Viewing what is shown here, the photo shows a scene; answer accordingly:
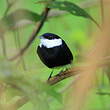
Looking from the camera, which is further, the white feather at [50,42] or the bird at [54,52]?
the white feather at [50,42]

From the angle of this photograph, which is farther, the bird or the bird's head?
the bird's head

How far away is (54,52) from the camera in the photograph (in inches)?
91.9

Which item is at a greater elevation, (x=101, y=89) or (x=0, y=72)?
(x=0, y=72)

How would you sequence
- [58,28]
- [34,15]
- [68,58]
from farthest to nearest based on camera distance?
[58,28] → [68,58] → [34,15]

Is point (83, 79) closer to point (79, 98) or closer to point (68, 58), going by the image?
point (79, 98)

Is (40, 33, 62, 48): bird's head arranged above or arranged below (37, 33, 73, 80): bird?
above

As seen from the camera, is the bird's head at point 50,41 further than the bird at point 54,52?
Yes

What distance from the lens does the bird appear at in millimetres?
2189

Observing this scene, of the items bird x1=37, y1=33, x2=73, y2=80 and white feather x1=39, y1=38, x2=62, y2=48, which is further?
white feather x1=39, y1=38, x2=62, y2=48

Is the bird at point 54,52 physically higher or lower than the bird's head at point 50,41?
lower

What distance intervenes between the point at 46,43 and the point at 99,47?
180cm

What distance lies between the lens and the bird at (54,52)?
2189mm

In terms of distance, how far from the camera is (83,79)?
61cm

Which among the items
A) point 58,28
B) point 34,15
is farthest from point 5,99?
point 58,28
